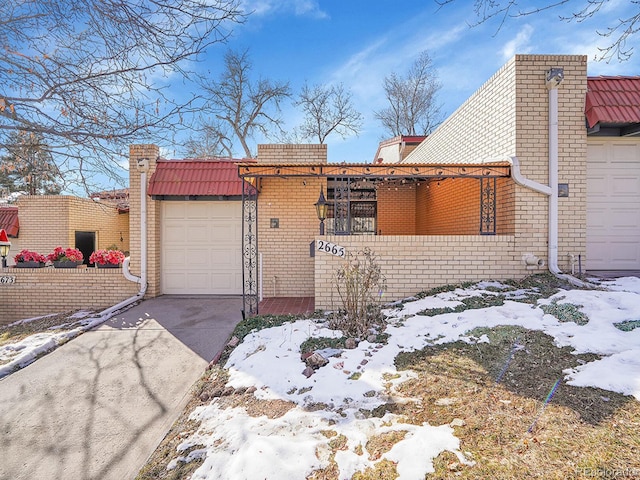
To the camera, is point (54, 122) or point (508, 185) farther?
point (508, 185)

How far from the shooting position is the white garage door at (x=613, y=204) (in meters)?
6.21

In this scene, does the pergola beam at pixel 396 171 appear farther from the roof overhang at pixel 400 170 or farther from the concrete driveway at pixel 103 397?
the concrete driveway at pixel 103 397

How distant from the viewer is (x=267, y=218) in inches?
303

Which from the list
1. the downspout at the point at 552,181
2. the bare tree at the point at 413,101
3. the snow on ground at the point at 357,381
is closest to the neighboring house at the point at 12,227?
the snow on ground at the point at 357,381

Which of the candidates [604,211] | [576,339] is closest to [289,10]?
[576,339]

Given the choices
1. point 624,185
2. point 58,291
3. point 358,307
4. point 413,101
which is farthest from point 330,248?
point 413,101

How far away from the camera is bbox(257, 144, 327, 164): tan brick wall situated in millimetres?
7590

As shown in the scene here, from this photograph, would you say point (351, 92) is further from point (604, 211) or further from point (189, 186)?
point (604, 211)

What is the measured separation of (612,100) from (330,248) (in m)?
5.91

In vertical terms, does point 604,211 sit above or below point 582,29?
below

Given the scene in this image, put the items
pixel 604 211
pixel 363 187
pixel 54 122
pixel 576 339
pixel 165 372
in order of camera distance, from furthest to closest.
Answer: pixel 363 187
pixel 604 211
pixel 165 372
pixel 54 122
pixel 576 339

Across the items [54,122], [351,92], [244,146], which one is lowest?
[54,122]

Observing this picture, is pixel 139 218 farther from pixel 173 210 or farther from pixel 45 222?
pixel 45 222

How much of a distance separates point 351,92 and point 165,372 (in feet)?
63.2
